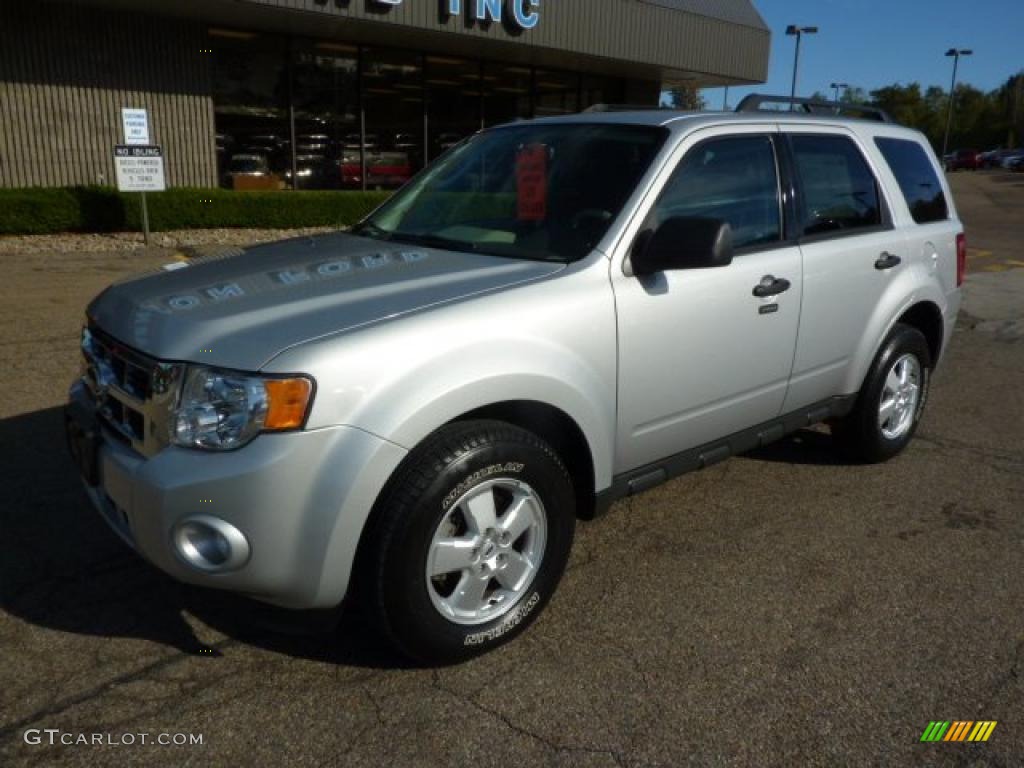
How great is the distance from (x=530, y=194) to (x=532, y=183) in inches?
2.4

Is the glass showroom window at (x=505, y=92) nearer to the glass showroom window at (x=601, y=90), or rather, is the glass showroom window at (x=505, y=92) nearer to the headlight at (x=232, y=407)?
the glass showroom window at (x=601, y=90)

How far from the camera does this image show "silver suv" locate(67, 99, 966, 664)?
7.92 feet

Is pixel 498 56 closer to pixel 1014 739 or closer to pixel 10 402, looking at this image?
pixel 10 402

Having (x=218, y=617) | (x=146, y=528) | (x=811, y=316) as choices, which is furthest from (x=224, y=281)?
(x=811, y=316)

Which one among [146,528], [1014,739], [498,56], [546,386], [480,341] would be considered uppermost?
[498,56]

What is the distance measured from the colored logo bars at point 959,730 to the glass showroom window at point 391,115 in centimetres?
1715

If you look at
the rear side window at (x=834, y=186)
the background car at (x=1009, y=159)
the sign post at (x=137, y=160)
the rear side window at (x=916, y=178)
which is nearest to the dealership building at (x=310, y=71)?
the sign post at (x=137, y=160)

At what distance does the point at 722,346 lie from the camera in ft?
11.5

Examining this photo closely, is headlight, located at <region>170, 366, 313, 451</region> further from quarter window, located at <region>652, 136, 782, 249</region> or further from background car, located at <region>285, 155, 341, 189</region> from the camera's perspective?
background car, located at <region>285, 155, 341, 189</region>

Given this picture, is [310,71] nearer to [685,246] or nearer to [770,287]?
[770,287]

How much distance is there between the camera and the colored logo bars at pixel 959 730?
254 cm

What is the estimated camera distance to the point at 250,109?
16.6 m

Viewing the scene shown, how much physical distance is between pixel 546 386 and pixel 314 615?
39.8 inches

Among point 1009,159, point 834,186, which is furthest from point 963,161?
point 834,186
